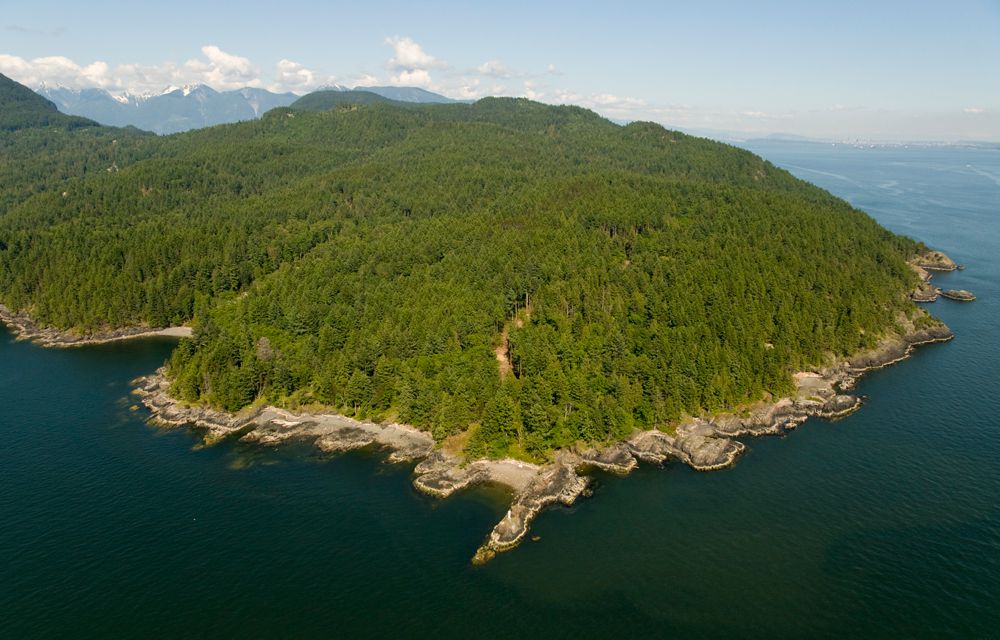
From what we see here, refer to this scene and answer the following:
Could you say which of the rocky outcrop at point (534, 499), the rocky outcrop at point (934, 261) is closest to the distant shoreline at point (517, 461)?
the rocky outcrop at point (534, 499)

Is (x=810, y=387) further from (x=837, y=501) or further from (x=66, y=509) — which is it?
(x=66, y=509)

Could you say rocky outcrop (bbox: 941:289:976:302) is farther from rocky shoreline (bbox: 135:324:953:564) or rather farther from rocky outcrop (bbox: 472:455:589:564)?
rocky outcrop (bbox: 472:455:589:564)

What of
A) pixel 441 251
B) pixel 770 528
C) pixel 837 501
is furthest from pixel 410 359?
pixel 837 501

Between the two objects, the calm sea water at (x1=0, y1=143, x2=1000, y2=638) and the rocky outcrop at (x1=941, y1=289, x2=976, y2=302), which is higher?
the rocky outcrop at (x1=941, y1=289, x2=976, y2=302)

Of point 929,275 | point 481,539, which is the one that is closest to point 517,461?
point 481,539

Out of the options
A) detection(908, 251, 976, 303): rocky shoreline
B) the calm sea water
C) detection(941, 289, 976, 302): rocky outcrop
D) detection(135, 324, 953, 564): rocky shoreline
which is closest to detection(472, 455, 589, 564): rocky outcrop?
detection(135, 324, 953, 564): rocky shoreline

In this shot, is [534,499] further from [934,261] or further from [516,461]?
[934,261]
